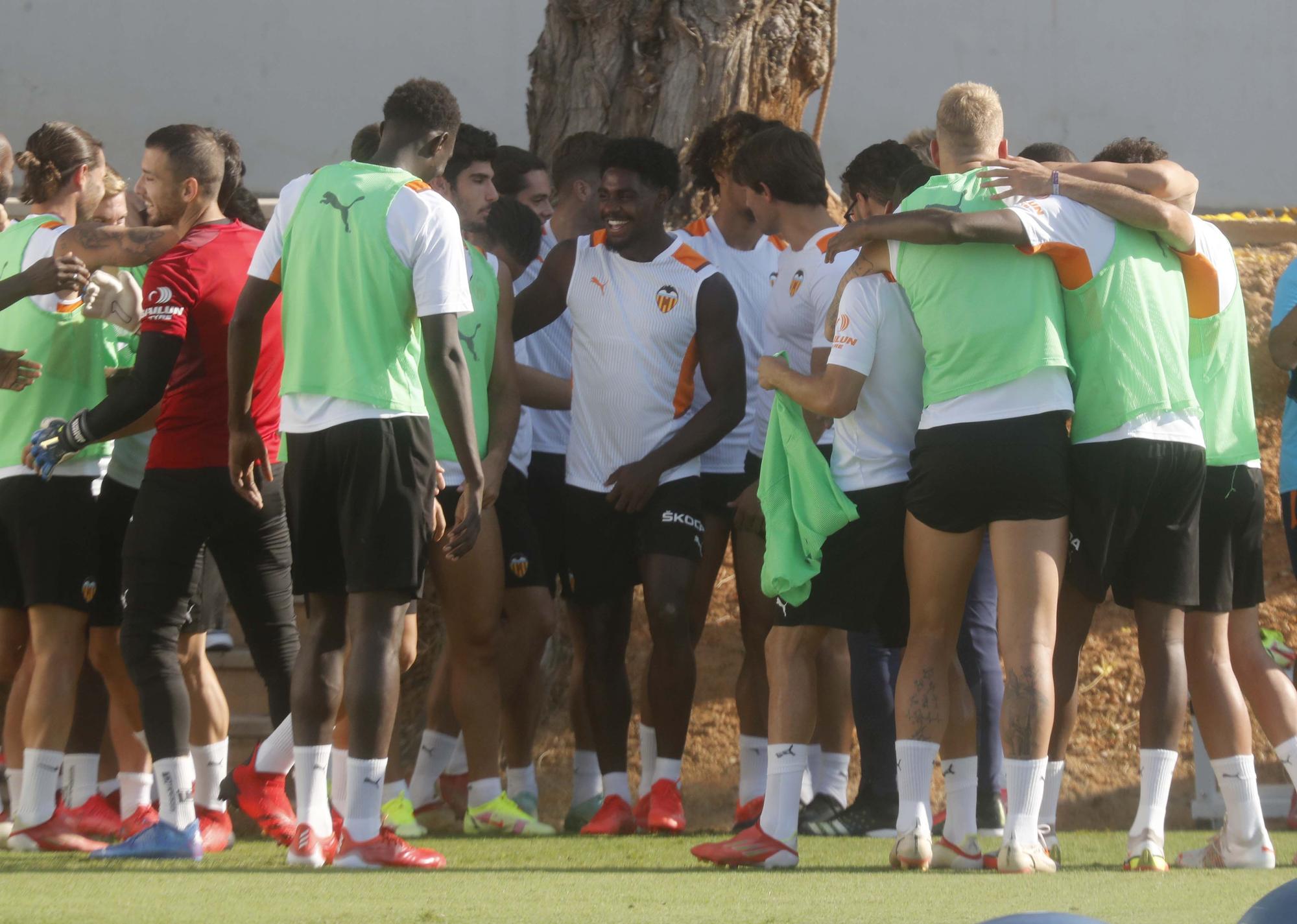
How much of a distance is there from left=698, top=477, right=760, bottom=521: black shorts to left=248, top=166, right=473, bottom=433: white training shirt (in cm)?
164

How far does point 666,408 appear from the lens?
589 centimetres

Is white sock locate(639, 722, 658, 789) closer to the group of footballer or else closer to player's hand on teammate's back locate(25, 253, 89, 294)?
the group of footballer

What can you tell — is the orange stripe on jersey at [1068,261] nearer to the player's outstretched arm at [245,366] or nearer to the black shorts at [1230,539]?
the black shorts at [1230,539]

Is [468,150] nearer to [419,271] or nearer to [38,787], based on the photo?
[419,271]

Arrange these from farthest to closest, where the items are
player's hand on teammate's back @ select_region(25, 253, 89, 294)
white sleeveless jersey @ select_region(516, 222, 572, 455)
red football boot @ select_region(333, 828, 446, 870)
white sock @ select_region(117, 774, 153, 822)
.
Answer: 1. white sleeveless jersey @ select_region(516, 222, 572, 455)
2. white sock @ select_region(117, 774, 153, 822)
3. player's hand on teammate's back @ select_region(25, 253, 89, 294)
4. red football boot @ select_region(333, 828, 446, 870)

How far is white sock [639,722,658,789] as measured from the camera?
605 centimetres

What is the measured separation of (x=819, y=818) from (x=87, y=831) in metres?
2.38

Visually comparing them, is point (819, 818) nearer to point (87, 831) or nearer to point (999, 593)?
point (999, 593)

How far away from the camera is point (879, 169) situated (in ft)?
19.1

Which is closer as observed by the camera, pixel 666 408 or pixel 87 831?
pixel 87 831

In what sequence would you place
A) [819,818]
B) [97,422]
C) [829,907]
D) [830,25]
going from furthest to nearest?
[830,25], [819,818], [97,422], [829,907]

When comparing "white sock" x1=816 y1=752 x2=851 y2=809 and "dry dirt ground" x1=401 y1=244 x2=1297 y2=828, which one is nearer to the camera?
"white sock" x1=816 y1=752 x2=851 y2=809

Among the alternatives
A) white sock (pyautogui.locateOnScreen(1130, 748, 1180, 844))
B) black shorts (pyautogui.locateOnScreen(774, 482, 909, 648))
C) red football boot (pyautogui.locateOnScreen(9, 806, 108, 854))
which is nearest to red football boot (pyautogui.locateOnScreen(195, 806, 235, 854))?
red football boot (pyautogui.locateOnScreen(9, 806, 108, 854))

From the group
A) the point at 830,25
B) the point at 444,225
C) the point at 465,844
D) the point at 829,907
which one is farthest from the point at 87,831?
the point at 830,25
